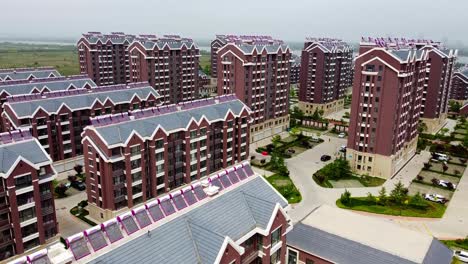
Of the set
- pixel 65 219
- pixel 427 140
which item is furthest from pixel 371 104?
pixel 65 219

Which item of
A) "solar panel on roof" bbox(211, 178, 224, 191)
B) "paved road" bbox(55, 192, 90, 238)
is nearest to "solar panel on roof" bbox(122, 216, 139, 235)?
"solar panel on roof" bbox(211, 178, 224, 191)

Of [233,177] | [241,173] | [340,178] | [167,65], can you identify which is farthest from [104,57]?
[233,177]

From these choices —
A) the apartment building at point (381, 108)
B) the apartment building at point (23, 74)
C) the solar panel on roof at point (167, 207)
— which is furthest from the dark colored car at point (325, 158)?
the apartment building at point (23, 74)

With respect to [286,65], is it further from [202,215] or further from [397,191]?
[202,215]

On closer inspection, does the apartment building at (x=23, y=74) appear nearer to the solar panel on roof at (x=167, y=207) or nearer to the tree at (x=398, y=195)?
the solar panel on roof at (x=167, y=207)

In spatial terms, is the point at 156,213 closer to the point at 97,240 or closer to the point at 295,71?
the point at 97,240
